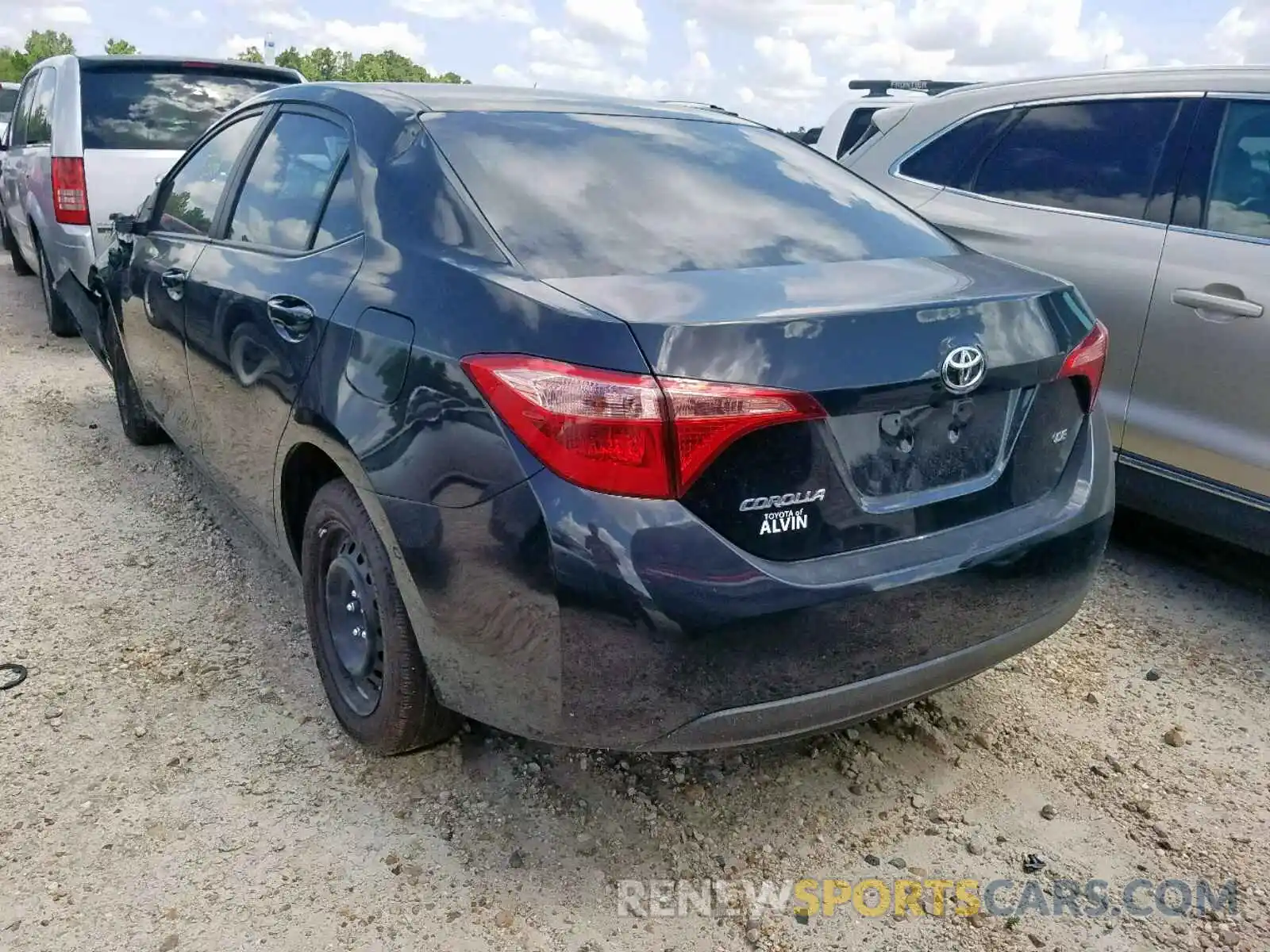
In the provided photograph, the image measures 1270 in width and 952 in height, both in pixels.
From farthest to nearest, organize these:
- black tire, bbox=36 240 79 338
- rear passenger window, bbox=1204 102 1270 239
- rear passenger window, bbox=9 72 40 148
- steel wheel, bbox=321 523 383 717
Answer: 1. rear passenger window, bbox=9 72 40 148
2. black tire, bbox=36 240 79 338
3. rear passenger window, bbox=1204 102 1270 239
4. steel wheel, bbox=321 523 383 717

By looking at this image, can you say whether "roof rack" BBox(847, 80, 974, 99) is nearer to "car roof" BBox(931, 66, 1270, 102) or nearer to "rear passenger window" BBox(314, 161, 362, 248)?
"car roof" BBox(931, 66, 1270, 102)

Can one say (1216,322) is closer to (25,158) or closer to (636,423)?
(636,423)

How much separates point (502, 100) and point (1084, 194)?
2.20 meters

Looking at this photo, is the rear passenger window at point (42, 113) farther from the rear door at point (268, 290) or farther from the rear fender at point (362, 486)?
the rear fender at point (362, 486)

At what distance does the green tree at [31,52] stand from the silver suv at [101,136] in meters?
86.2

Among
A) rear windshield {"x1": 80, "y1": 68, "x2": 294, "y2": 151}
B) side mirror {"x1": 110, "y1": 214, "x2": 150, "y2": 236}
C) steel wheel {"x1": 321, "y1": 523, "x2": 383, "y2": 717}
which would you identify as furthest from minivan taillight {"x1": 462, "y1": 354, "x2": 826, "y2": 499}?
rear windshield {"x1": 80, "y1": 68, "x2": 294, "y2": 151}

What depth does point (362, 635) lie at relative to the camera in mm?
2629

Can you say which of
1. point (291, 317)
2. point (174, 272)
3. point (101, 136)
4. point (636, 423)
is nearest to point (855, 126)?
point (101, 136)

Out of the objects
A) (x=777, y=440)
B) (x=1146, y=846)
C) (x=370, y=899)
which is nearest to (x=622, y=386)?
(x=777, y=440)

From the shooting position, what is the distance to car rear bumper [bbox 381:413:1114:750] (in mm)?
1908

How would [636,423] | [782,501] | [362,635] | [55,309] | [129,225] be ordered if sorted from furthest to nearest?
[55,309], [129,225], [362,635], [782,501], [636,423]

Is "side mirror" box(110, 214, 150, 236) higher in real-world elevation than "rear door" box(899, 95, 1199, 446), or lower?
lower

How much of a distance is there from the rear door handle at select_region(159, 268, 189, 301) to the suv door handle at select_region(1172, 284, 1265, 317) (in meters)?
3.17

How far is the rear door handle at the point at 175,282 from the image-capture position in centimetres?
342
